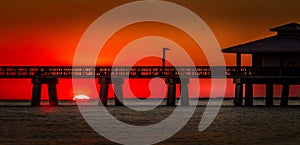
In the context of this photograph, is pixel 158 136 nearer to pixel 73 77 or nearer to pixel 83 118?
pixel 83 118

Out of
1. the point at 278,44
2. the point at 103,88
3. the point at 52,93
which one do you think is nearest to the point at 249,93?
the point at 278,44

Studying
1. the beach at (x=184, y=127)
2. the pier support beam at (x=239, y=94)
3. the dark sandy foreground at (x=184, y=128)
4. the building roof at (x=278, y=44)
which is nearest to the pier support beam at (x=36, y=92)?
the beach at (x=184, y=127)

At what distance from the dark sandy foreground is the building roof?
4.95m

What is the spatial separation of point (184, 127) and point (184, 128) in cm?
113

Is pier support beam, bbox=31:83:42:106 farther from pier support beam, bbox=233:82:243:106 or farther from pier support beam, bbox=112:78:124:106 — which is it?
pier support beam, bbox=233:82:243:106

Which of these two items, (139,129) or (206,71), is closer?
(139,129)

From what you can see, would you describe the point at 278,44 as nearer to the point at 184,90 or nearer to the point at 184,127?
the point at 184,90

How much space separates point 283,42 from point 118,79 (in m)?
14.1

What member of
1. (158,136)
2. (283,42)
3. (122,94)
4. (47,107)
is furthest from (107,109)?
(158,136)

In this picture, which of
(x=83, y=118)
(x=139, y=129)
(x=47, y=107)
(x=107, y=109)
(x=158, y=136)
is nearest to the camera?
(x=158, y=136)

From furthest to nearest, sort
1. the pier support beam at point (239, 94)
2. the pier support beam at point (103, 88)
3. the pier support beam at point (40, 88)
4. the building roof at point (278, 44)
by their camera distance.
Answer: the pier support beam at point (103, 88) → the pier support beam at point (40, 88) → the pier support beam at point (239, 94) → the building roof at point (278, 44)

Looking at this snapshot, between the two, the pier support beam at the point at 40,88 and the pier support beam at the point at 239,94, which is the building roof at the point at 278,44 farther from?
the pier support beam at the point at 40,88

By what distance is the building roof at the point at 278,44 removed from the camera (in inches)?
3760

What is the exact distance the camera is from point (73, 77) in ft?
320
